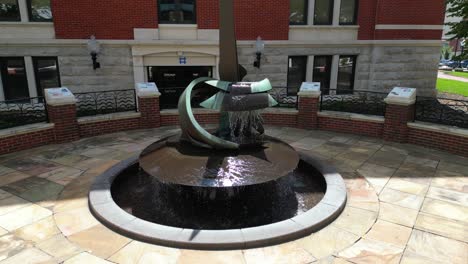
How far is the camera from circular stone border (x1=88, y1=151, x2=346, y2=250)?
466 cm

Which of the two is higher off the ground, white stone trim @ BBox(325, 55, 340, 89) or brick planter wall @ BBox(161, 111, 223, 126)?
white stone trim @ BBox(325, 55, 340, 89)

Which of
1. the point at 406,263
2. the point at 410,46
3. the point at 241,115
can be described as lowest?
the point at 406,263

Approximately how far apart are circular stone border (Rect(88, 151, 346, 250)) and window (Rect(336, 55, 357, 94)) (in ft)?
38.6

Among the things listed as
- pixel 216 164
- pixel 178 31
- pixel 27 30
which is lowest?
pixel 216 164

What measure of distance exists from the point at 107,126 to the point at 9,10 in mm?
6298

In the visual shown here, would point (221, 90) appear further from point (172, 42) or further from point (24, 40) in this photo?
point (24, 40)

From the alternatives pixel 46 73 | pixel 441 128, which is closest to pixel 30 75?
pixel 46 73

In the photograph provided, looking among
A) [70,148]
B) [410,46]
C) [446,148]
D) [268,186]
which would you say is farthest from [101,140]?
[410,46]

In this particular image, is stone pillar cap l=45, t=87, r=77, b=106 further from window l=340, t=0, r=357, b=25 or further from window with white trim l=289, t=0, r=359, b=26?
window l=340, t=0, r=357, b=25

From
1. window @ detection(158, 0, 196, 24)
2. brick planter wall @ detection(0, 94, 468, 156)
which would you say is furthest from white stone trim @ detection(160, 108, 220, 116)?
window @ detection(158, 0, 196, 24)

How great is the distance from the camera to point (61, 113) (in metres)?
9.80

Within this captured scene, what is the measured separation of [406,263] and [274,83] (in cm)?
1177

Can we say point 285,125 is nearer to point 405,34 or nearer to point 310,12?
point 310,12

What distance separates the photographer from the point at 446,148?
29.7 ft
